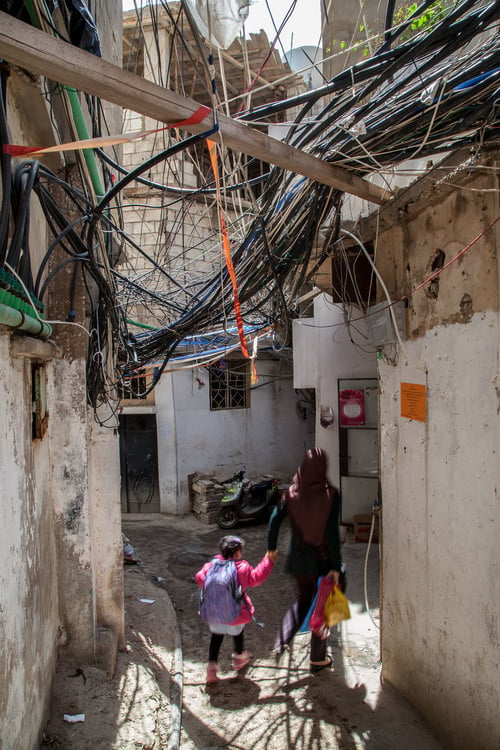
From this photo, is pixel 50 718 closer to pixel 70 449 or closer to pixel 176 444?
pixel 70 449

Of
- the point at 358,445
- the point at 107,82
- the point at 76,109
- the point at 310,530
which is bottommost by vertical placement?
the point at 310,530

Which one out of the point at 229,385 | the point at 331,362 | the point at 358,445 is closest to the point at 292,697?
the point at 358,445

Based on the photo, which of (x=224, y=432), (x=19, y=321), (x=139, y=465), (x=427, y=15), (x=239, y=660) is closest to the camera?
(x=19, y=321)

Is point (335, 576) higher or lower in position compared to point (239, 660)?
higher

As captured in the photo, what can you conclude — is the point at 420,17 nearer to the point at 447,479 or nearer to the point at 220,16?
the point at 220,16

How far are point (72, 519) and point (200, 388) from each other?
6295 mm

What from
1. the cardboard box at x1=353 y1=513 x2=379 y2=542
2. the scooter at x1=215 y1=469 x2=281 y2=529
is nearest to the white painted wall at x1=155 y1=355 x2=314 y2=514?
the scooter at x1=215 y1=469 x2=281 y2=529

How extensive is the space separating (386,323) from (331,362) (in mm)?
3626

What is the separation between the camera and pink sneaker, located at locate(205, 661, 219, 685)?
3.99 meters

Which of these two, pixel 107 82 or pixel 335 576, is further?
pixel 335 576

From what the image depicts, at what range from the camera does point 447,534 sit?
319cm

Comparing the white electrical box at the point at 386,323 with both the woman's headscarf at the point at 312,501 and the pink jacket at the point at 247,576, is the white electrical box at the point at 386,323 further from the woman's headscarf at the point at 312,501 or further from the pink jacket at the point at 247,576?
the pink jacket at the point at 247,576

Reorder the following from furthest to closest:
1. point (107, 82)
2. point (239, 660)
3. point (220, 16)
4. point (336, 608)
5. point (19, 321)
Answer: point (239, 660)
point (336, 608)
point (220, 16)
point (19, 321)
point (107, 82)

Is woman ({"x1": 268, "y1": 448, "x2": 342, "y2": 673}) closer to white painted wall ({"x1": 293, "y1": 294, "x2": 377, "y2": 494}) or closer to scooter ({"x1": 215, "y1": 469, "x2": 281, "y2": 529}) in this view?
white painted wall ({"x1": 293, "y1": 294, "x2": 377, "y2": 494})
